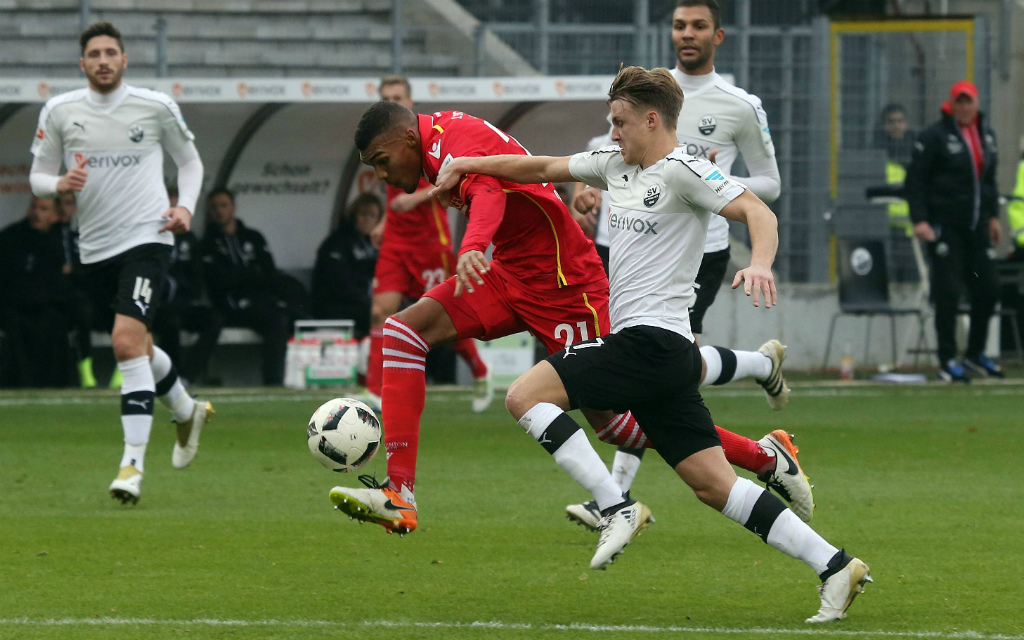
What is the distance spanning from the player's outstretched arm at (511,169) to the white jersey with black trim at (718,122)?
2153 mm

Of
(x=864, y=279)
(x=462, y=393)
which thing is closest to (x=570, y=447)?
(x=462, y=393)

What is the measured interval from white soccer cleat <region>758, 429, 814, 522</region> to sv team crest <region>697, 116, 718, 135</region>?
1897mm

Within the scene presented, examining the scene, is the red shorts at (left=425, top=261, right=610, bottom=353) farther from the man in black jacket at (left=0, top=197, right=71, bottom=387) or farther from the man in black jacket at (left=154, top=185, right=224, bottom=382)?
the man in black jacket at (left=0, top=197, right=71, bottom=387)

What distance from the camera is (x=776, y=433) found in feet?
19.6

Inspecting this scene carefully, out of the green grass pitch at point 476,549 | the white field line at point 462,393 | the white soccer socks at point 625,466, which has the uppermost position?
the white soccer socks at point 625,466

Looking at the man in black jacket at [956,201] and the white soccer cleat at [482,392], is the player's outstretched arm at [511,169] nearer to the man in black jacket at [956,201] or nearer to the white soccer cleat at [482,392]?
the white soccer cleat at [482,392]

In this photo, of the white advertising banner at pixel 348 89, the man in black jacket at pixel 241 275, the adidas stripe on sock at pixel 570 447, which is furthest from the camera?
the man in black jacket at pixel 241 275

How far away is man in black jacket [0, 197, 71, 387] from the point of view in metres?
13.6

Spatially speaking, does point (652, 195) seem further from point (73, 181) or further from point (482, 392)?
point (482, 392)

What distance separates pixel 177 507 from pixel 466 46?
1047cm

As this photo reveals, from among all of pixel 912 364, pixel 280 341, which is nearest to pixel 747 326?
pixel 912 364

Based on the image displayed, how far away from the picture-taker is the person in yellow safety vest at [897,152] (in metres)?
15.2

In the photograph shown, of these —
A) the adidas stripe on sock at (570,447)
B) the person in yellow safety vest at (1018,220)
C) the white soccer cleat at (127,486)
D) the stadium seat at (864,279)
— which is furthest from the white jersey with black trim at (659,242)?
the person in yellow safety vest at (1018,220)

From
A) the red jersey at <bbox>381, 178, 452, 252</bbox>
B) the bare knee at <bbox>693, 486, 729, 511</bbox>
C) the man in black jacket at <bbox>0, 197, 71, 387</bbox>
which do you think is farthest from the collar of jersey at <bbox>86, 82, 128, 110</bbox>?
the man in black jacket at <bbox>0, 197, 71, 387</bbox>
